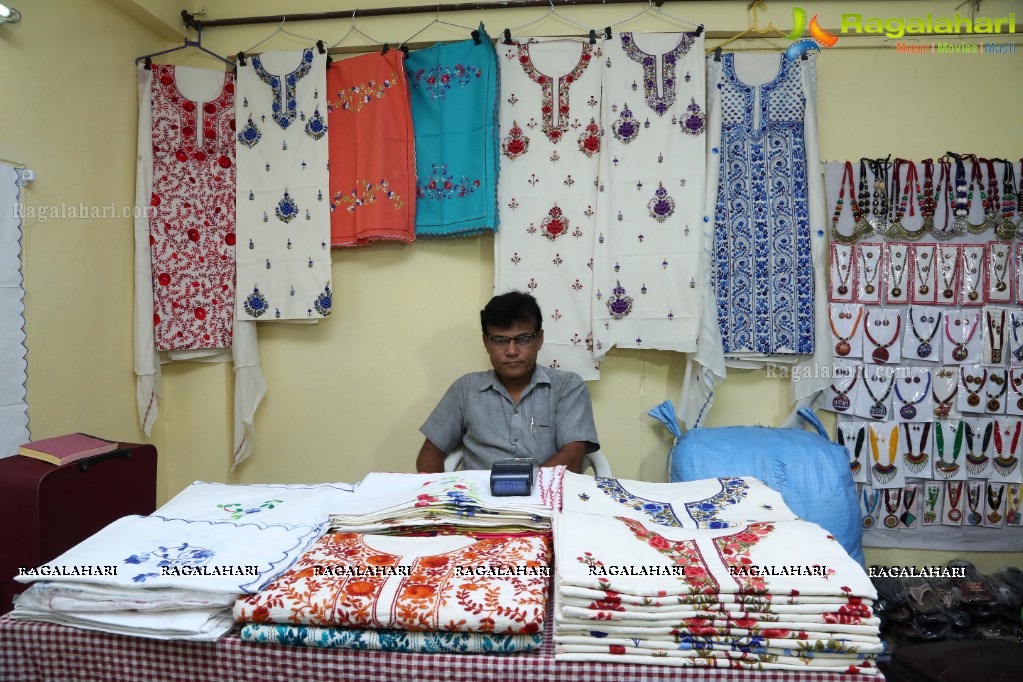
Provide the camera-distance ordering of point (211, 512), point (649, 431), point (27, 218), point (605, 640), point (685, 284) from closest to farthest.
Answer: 1. point (605, 640)
2. point (211, 512)
3. point (27, 218)
4. point (685, 284)
5. point (649, 431)

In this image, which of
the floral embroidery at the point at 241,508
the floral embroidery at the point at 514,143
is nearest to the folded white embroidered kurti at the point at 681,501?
the floral embroidery at the point at 241,508

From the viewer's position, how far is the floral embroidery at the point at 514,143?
9.85 ft

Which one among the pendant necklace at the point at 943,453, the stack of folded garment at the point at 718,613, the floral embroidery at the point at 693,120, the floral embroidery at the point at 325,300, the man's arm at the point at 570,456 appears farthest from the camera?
the floral embroidery at the point at 325,300

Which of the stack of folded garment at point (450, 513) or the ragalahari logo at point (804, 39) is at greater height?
the ragalahari logo at point (804, 39)

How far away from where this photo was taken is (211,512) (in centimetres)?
144

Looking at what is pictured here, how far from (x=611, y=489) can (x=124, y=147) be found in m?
2.69

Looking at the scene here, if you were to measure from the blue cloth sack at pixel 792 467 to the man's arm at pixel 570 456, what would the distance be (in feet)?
1.39

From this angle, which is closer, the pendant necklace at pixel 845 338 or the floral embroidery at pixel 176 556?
the floral embroidery at pixel 176 556

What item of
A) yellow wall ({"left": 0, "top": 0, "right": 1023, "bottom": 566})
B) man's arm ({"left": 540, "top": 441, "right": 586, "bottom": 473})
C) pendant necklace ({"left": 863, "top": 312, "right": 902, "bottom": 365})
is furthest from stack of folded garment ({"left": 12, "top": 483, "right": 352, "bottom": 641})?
pendant necklace ({"left": 863, "top": 312, "right": 902, "bottom": 365})

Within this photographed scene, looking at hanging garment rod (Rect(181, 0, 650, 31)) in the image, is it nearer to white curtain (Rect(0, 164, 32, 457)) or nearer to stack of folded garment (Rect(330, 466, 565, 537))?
white curtain (Rect(0, 164, 32, 457))

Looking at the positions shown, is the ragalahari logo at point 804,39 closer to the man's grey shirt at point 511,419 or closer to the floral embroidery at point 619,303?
the floral embroidery at point 619,303

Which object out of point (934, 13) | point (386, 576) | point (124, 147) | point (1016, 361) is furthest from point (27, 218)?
point (1016, 361)

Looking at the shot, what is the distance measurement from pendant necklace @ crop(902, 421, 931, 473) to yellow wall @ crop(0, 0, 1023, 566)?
0.40 m

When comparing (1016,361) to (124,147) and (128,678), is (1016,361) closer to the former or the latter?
(128,678)
